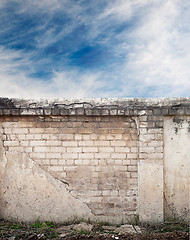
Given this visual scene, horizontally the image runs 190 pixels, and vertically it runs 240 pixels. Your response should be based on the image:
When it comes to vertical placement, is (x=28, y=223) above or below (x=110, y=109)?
below

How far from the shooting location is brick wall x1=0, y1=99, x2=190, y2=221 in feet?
14.8

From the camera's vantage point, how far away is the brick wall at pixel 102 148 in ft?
14.8

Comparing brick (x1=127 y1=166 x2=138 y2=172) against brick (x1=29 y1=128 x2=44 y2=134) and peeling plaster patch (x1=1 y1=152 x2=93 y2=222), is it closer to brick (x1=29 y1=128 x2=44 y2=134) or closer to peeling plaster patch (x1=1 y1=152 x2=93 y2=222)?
peeling plaster patch (x1=1 y1=152 x2=93 y2=222)

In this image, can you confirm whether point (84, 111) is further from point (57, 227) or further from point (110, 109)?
point (57, 227)

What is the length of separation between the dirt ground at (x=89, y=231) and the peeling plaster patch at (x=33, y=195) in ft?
0.61

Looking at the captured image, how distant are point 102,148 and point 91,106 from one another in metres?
0.94

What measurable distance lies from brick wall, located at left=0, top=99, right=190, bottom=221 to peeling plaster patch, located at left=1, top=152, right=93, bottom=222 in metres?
0.14

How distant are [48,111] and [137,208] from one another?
111 inches

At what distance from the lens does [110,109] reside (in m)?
4.53

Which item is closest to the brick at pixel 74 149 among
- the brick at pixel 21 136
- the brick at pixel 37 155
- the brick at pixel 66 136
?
the brick at pixel 66 136

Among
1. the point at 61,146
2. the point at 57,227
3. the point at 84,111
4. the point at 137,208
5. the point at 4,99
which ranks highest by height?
the point at 4,99

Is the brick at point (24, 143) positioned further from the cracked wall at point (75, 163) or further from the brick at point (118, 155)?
the brick at point (118, 155)

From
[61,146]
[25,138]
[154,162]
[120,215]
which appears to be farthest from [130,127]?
[25,138]

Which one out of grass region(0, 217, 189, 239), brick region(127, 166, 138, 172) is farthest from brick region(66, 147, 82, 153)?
grass region(0, 217, 189, 239)
